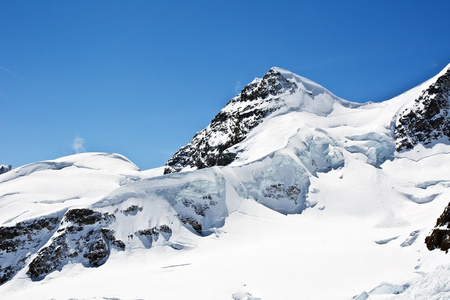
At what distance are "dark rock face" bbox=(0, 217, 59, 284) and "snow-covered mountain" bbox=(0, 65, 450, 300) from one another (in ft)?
0.41

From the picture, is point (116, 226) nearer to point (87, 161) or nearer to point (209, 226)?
point (209, 226)

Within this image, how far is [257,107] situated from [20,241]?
166ft

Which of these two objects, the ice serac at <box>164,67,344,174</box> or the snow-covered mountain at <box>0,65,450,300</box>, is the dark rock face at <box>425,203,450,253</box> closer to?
the snow-covered mountain at <box>0,65,450,300</box>

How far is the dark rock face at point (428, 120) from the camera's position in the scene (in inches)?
A: 2655

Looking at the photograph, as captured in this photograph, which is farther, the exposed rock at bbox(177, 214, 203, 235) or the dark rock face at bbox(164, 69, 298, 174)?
the dark rock face at bbox(164, 69, 298, 174)

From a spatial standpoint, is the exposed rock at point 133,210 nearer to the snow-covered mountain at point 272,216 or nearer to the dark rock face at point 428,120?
the snow-covered mountain at point 272,216

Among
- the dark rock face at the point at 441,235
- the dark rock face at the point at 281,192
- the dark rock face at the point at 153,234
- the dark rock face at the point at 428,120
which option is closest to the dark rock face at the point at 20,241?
the dark rock face at the point at 153,234

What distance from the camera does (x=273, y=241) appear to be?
152ft

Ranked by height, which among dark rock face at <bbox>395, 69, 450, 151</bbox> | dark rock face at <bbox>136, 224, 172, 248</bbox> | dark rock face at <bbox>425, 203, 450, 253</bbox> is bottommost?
dark rock face at <bbox>425, 203, 450, 253</bbox>

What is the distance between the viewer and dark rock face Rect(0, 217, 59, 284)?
46156mm

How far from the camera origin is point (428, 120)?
68562mm

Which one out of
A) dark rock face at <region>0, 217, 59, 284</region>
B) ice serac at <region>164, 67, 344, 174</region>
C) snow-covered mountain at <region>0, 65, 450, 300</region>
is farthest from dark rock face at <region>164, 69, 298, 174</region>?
dark rock face at <region>0, 217, 59, 284</region>

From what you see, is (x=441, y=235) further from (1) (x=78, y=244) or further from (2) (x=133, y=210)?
(1) (x=78, y=244)

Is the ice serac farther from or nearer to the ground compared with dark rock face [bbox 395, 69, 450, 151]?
farther from the ground
